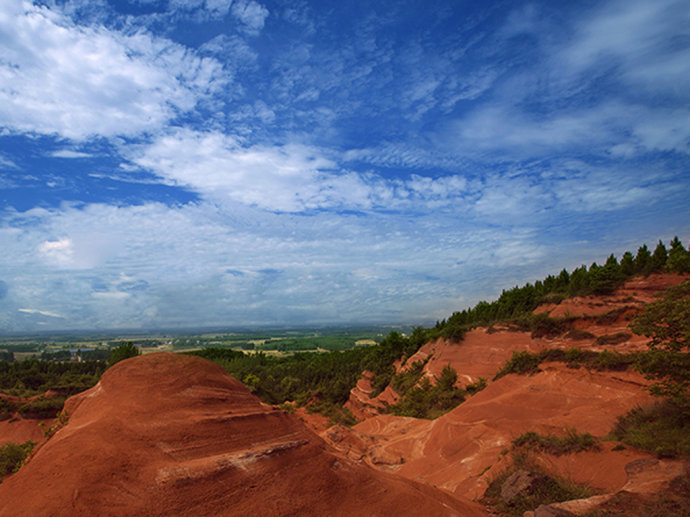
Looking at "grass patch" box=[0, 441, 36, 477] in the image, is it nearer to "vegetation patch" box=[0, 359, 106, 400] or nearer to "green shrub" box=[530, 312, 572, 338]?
"vegetation patch" box=[0, 359, 106, 400]

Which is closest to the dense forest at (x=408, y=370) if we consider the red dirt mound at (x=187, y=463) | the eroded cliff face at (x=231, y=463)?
the eroded cliff face at (x=231, y=463)

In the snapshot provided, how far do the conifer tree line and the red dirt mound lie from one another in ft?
95.2

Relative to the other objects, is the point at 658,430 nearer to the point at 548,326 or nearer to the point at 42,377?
the point at 548,326

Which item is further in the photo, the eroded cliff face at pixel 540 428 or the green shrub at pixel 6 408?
the green shrub at pixel 6 408

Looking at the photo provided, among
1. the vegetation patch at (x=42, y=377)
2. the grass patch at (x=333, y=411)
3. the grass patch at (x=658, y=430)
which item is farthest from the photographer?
the vegetation patch at (x=42, y=377)

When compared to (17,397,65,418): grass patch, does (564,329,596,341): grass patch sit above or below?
above

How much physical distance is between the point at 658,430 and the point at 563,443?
277cm

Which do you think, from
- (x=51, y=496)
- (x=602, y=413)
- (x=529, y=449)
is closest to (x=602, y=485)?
(x=529, y=449)

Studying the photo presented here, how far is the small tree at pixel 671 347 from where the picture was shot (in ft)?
33.4

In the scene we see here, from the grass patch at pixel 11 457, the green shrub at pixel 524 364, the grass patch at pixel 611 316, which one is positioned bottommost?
the grass patch at pixel 11 457

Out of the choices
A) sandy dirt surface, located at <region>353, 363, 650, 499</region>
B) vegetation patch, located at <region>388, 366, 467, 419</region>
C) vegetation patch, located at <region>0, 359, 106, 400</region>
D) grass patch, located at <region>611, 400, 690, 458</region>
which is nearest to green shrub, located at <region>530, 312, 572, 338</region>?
vegetation patch, located at <region>388, 366, 467, 419</region>

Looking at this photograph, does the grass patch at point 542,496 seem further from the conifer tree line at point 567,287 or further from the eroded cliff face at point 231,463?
the conifer tree line at point 567,287

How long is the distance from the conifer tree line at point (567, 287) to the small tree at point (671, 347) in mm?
18236

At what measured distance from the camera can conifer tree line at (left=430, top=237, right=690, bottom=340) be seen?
32156mm
